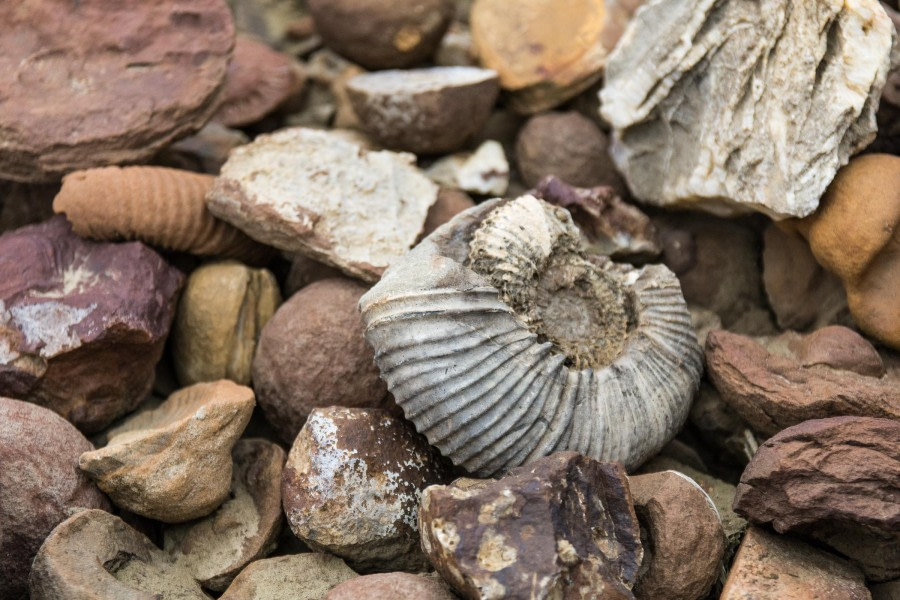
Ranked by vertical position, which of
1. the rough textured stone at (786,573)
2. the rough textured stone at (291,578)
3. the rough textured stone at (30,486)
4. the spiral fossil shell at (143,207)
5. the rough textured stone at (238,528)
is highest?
the spiral fossil shell at (143,207)

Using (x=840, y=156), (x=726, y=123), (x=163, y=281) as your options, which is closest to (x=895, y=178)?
(x=840, y=156)

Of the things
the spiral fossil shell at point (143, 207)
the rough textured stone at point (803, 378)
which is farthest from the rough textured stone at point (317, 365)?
the rough textured stone at point (803, 378)

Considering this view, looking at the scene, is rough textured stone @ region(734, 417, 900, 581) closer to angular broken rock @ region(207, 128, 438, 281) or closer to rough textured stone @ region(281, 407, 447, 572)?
rough textured stone @ region(281, 407, 447, 572)

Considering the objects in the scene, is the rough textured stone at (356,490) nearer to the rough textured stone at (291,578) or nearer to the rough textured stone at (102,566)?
the rough textured stone at (291,578)

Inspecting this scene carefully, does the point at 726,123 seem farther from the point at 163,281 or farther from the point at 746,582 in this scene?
the point at 163,281

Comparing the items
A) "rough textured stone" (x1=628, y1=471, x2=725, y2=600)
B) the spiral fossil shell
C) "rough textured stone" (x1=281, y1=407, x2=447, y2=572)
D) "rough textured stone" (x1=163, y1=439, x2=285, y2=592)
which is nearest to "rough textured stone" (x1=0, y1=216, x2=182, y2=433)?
the spiral fossil shell

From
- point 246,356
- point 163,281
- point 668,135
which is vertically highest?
point 668,135
